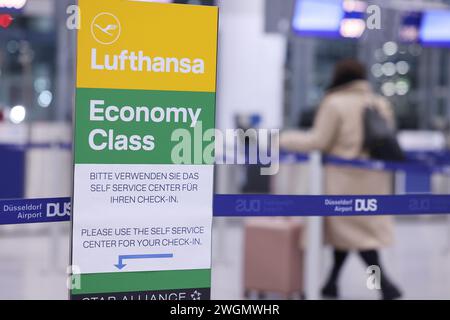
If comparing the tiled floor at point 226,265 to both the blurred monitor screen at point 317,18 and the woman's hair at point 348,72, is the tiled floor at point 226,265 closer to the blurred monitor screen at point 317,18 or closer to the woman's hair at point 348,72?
the woman's hair at point 348,72

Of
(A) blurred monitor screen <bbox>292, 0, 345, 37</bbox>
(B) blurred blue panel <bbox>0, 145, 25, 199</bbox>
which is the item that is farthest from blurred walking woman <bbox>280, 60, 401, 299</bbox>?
(B) blurred blue panel <bbox>0, 145, 25, 199</bbox>

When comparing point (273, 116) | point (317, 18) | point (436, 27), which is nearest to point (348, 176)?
point (317, 18)

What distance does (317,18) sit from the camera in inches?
364

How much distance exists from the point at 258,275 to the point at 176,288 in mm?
2556

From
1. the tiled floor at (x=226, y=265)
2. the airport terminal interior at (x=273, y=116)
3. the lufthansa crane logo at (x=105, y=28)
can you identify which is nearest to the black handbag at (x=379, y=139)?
the airport terminal interior at (x=273, y=116)

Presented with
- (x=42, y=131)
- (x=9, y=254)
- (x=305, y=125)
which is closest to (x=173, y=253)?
(x=9, y=254)

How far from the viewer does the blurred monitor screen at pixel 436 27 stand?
406 inches

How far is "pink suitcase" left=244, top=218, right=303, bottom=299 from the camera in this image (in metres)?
6.03

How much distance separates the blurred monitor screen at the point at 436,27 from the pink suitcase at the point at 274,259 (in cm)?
492

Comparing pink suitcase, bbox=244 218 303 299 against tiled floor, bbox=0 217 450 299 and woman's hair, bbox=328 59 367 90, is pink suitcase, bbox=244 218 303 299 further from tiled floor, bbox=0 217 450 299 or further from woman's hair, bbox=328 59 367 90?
woman's hair, bbox=328 59 367 90

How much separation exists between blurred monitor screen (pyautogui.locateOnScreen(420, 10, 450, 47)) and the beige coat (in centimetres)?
443

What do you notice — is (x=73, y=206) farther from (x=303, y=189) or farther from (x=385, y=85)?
(x=385, y=85)

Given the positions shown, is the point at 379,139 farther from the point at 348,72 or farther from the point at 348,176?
the point at 348,72

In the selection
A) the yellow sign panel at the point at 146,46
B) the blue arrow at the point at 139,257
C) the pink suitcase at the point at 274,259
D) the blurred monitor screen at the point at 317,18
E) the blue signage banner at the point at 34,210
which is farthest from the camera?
the blurred monitor screen at the point at 317,18
